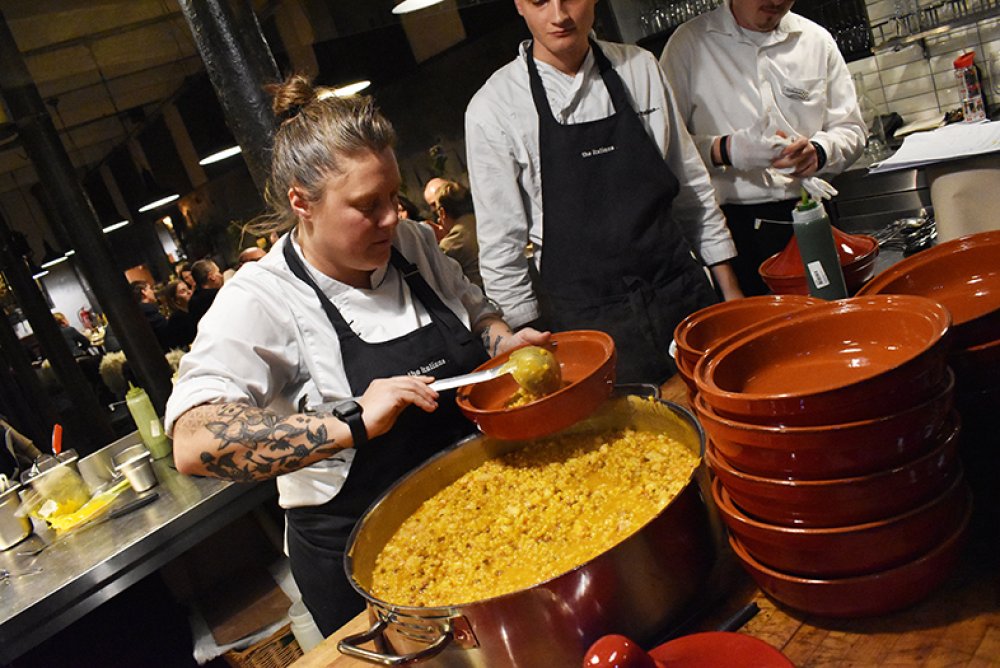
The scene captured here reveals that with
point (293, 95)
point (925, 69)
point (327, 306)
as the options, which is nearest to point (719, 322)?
point (327, 306)

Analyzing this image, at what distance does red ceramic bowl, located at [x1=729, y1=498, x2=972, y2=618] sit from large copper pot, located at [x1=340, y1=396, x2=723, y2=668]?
14 centimetres

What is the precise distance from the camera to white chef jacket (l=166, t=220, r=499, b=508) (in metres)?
1.62

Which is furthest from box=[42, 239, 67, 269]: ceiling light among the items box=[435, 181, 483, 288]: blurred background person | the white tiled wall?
the white tiled wall

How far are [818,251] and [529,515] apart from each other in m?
0.71

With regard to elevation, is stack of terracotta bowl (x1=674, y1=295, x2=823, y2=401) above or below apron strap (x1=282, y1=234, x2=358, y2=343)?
below

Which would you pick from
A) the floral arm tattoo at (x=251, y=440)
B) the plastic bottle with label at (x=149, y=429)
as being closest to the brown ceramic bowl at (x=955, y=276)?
the floral arm tattoo at (x=251, y=440)

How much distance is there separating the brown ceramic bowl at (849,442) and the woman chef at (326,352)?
77cm

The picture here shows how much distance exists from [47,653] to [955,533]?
3.61m

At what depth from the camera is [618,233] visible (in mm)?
2541

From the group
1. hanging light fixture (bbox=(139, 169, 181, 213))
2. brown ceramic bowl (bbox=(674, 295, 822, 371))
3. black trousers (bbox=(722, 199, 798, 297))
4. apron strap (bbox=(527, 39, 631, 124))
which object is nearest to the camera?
brown ceramic bowl (bbox=(674, 295, 822, 371))

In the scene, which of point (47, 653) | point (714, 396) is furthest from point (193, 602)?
point (714, 396)

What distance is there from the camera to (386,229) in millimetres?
1730

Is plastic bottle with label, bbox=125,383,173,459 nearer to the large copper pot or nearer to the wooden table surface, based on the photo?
the large copper pot

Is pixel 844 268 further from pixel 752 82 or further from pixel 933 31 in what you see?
pixel 933 31
